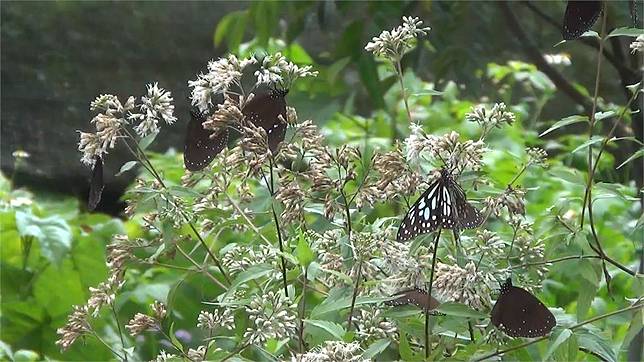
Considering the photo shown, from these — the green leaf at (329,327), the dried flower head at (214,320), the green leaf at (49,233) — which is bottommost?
the green leaf at (49,233)

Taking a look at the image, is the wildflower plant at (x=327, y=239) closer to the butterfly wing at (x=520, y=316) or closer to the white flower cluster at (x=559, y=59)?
the butterfly wing at (x=520, y=316)

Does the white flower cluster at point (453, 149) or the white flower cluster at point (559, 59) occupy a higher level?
the white flower cluster at point (453, 149)

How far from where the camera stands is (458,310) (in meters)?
0.48

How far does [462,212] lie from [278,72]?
140 mm

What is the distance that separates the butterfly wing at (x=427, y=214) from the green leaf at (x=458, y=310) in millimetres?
43

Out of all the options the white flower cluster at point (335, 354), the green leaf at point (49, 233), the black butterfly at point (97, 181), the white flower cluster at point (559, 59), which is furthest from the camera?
the white flower cluster at point (559, 59)

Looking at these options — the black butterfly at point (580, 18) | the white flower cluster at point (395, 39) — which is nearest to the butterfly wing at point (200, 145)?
the white flower cluster at point (395, 39)

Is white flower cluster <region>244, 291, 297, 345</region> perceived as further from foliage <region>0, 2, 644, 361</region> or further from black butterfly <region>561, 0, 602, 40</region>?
black butterfly <region>561, 0, 602, 40</region>

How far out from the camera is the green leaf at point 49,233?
1.24m

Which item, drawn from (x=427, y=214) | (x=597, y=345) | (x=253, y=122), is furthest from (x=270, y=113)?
(x=597, y=345)

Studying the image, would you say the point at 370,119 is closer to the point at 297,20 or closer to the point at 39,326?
the point at 297,20

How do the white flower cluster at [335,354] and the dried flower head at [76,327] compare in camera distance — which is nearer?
the white flower cluster at [335,354]

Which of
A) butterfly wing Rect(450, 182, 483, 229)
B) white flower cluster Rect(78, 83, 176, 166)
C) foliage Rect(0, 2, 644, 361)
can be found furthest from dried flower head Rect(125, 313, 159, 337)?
butterfly wing Rect(450, 182, 483, 229)

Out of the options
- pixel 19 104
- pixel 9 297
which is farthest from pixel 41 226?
pixel 19 104
